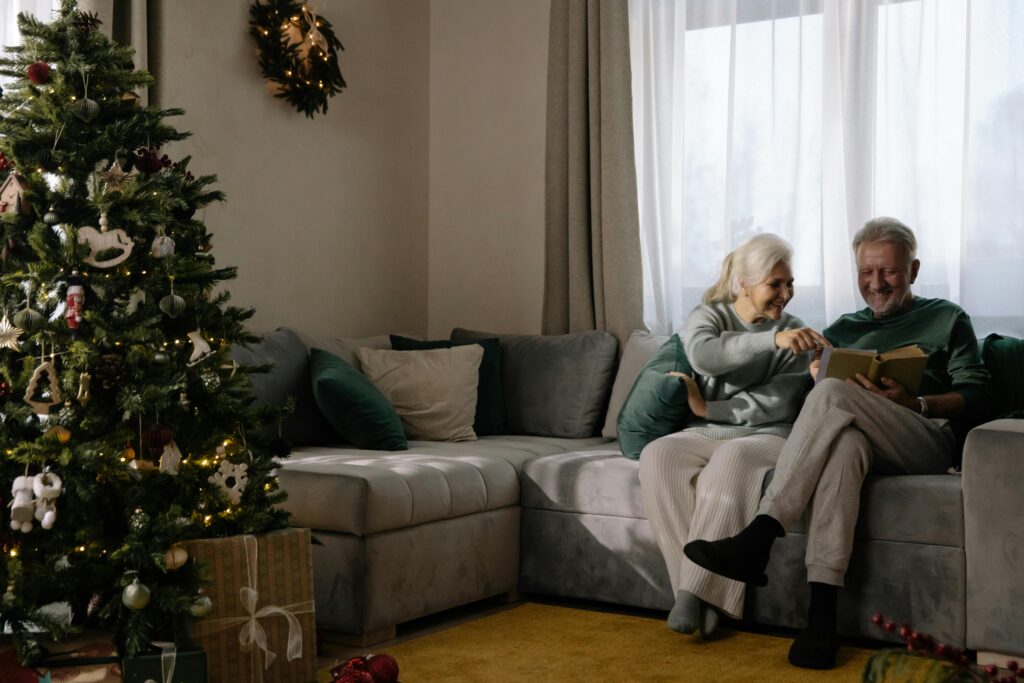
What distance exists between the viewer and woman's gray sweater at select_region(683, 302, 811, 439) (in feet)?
10.9

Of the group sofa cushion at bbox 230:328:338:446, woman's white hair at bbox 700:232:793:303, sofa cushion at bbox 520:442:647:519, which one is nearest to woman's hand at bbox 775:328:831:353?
woman's white hair at bbox 700:232:793:303

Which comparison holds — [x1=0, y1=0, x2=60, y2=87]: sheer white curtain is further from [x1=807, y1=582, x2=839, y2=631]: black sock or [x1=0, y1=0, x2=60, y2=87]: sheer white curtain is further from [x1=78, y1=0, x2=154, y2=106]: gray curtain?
[x1=807, y1=582, x2=839, y2=631]: black sock

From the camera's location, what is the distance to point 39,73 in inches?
95.8

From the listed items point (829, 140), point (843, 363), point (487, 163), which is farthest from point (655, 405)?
point (487, 163)

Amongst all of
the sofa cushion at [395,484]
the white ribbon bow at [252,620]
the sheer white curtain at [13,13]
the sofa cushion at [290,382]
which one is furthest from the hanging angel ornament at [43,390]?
the sheer white curtain at [13,13]

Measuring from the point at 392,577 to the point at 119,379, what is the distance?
993mm

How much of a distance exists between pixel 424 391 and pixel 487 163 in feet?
4.53

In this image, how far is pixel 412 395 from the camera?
397 cm

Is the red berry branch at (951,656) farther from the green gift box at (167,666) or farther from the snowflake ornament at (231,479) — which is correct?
the snowflake ornament at (231,479)

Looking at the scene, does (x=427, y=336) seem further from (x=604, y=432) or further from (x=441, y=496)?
(x=441, y=496)

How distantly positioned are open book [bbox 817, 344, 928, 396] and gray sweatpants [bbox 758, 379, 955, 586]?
0.15 m

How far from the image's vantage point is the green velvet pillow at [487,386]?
4180 mm

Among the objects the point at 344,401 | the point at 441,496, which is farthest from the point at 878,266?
the point at 344,401

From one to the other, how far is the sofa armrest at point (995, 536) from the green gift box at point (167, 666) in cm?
181
